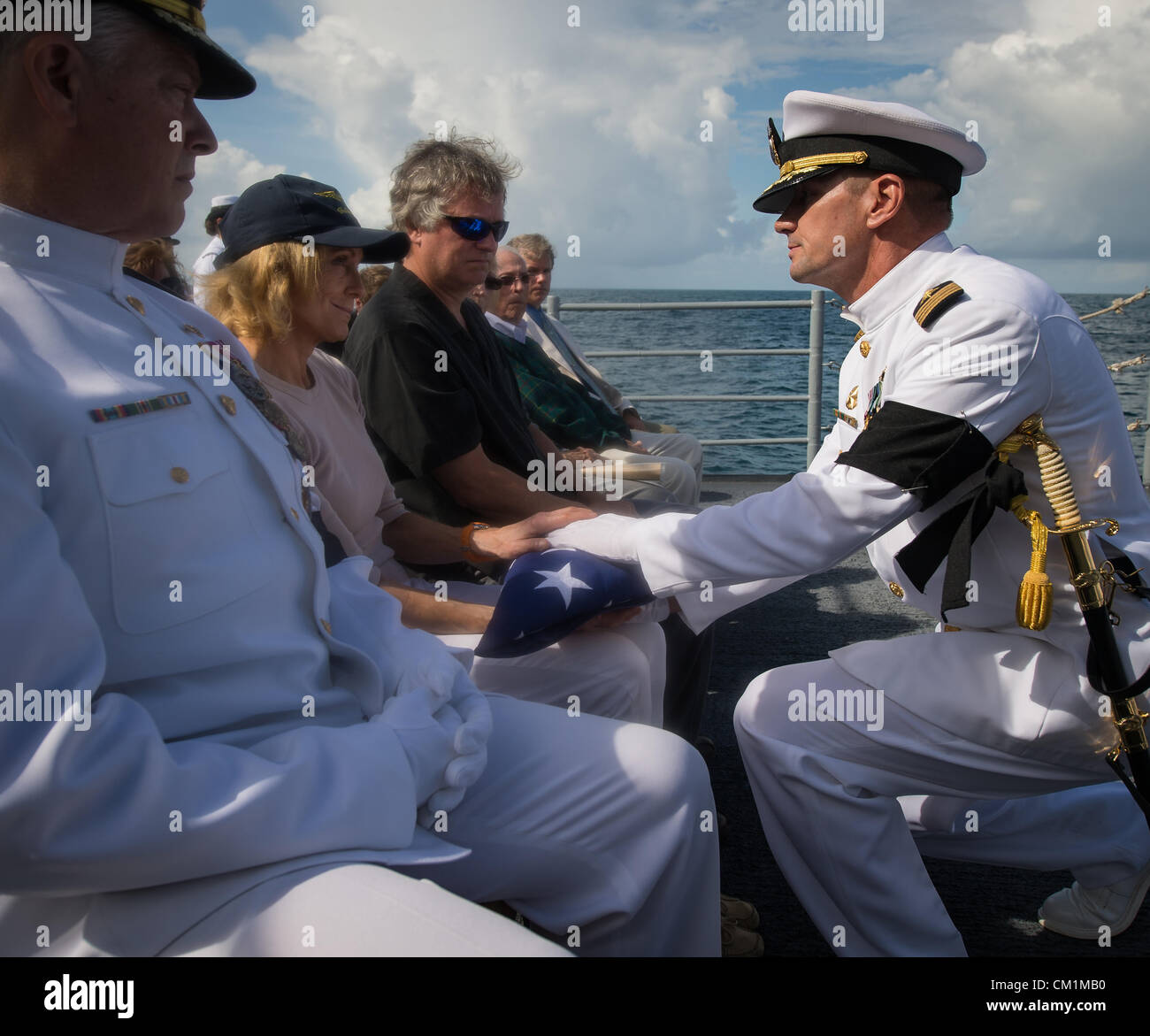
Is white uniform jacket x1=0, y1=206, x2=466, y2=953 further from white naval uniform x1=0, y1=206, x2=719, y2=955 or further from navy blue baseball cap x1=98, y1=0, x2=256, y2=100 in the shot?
navy blue baseball cap x1=98, y1=0, x2=256, y2=100

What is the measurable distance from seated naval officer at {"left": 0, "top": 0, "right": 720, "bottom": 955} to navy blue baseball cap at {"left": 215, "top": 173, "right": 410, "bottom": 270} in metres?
0.75

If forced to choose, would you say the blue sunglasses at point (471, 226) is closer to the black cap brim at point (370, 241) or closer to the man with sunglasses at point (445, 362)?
the man with sunglasses at point (445, 362)

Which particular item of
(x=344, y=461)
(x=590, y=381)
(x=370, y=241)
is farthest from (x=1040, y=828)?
(x=590, y=381)

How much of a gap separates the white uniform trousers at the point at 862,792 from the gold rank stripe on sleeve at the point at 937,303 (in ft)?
2.34

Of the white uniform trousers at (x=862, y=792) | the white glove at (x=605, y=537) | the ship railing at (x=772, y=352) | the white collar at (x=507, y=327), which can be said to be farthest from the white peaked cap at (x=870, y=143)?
the ship railing at (x=772, y=352)

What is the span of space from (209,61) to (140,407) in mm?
538

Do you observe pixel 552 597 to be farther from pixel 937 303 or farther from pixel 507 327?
pixel 507 327

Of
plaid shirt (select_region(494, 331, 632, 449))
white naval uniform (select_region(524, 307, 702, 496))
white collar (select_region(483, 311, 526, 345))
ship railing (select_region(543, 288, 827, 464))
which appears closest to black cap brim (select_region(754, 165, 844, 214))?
plaid shirt (select_region(494, 331, 632, 449))

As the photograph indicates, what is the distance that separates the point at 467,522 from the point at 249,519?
1442mm

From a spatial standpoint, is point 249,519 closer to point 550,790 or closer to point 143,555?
point 143,555

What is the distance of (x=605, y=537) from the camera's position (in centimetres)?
214

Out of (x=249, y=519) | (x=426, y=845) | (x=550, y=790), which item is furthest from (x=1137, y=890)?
(x=249, y=519)

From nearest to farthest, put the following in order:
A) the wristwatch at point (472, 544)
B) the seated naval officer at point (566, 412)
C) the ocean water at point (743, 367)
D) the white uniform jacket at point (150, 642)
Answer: the white uniform jacket at point (150, 642) → the wristwatch at point (472, 544) → the seated naval officer at point (566, 412) → the ocean water at point (743, 367)

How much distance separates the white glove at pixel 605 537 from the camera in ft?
6.88
